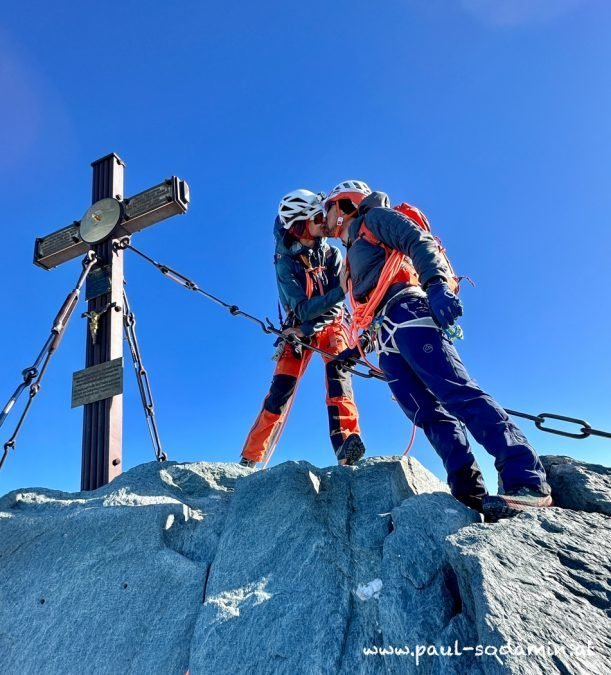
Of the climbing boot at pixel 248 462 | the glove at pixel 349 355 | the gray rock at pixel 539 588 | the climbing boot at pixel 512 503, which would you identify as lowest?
the gray rock at pixel 539 588

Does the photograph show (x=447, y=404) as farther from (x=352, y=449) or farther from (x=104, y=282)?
(x=104, y=282)

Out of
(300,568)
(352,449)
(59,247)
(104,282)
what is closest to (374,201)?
(352,449)

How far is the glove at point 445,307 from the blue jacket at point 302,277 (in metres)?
2.45

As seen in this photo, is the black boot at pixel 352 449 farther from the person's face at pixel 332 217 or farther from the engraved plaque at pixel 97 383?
the engraved plaque at pixel 97 383

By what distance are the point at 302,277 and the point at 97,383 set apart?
121 inches

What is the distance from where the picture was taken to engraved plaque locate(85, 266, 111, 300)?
7.73 metres

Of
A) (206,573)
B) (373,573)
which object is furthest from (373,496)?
(206,573)

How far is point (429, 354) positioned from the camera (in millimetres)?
4156

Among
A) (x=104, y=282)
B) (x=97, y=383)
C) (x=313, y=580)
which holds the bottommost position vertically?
(x=313, y=580)

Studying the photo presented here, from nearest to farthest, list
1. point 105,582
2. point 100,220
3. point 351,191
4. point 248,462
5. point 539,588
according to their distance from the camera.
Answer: point 539,588
point 105,582
point 351,191
point 248,462
point 100,220

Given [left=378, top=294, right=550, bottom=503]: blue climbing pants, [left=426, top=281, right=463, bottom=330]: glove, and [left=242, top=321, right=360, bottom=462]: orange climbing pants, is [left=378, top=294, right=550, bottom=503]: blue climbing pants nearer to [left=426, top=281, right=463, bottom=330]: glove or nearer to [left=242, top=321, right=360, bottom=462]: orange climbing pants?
[left=426, top=281, right=463, bottom=330]: glove

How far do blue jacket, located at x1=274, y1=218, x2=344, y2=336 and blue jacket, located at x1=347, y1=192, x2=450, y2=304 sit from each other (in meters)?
1.39

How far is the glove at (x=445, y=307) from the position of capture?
3.93 meters

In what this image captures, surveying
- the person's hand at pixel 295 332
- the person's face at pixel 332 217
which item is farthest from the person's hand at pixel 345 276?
the person's hand at pixel 295 332
